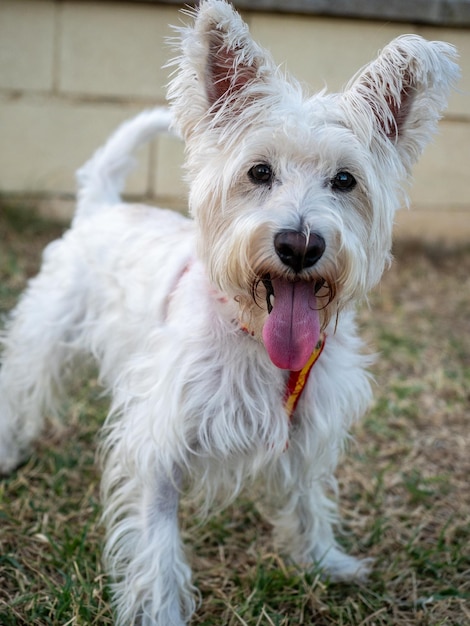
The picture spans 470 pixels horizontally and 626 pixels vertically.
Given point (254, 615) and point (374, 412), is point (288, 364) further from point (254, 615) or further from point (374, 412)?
point (374, 412)

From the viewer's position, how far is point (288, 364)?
2.20 meters

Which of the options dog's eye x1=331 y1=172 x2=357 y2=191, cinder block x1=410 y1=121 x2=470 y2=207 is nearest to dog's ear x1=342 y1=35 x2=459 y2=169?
dog's eye x1=331 y1=172 x2=357 y2=191

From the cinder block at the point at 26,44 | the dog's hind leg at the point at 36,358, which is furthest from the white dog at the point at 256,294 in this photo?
the cinder block at the point at 26,44

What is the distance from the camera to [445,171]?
657cm

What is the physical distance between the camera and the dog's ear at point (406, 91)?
7.20 ft

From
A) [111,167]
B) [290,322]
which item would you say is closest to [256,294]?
[290,322]

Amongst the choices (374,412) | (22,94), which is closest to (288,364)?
(374,412)

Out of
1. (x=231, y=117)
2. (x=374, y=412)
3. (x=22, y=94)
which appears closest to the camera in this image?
(x=231, y=117)

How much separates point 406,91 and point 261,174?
0.54m

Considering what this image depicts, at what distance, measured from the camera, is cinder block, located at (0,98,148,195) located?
6.00 m

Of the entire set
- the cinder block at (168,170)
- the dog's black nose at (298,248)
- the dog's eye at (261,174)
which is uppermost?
the dog's eye at (261,174)

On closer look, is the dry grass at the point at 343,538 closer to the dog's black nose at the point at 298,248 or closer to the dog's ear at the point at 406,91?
the dog's black nose at the point at 298,248

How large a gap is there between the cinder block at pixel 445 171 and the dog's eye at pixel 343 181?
438cm

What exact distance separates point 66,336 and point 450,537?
1.82 m
